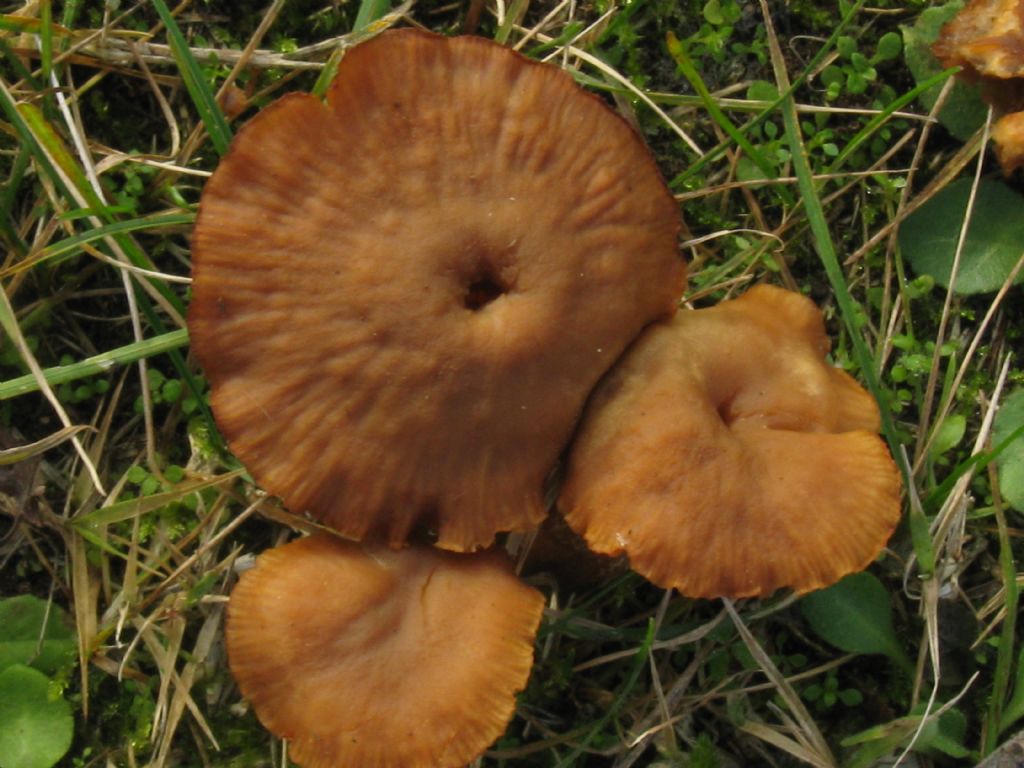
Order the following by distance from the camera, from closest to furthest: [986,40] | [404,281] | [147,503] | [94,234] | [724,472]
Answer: [404,281] → [724,472] → [94,234] → [147,503] → [986,40]

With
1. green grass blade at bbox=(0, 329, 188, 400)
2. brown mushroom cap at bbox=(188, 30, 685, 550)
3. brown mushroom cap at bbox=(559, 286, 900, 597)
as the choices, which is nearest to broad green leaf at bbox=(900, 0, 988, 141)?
brown mushroom cap at bbox=(559, 286, 900, 597)

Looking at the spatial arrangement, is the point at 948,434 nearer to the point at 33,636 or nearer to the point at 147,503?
the point at 147,503

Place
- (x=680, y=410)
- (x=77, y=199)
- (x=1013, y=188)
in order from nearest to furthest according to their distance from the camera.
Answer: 1. (x=680, y=410)
2. (x=77, y=199)
3. (x=1013, y=188)

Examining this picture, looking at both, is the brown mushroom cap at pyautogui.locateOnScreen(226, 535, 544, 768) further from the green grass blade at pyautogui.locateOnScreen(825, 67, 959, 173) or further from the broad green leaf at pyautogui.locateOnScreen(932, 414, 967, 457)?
the green grass blade at pyautogui.locateOnScreen(825, 67, 959, 173)

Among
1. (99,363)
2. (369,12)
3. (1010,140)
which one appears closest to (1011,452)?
(1010,140)

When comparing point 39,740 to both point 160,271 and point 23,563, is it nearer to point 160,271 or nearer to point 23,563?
point 23,563

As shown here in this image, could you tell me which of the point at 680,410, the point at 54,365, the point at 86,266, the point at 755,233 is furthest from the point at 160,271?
the point at 755,233
